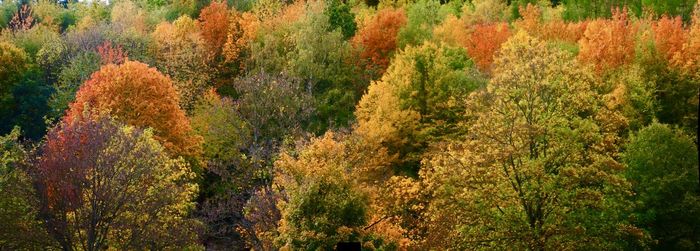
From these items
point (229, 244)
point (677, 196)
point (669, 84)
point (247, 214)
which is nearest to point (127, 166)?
point (247, 214)

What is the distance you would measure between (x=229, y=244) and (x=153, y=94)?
12.3 meters

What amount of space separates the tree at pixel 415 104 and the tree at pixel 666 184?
1031cm

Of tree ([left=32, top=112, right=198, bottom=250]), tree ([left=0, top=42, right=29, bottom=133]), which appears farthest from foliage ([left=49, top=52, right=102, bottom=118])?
tree ([left=32, top=112, right=198, bottom=250])

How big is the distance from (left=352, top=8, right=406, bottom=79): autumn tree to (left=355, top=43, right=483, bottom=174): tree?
14.0 metres

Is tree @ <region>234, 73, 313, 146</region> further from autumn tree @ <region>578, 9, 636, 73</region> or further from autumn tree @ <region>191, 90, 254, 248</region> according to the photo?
autumn tree @ <region>578, 9, 636, 73</region>

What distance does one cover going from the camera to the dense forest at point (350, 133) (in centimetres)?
3447

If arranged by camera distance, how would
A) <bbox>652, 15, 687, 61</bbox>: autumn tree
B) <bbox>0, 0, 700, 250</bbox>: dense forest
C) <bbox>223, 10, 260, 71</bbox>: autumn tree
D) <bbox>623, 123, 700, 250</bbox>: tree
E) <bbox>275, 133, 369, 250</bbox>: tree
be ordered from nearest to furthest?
<bbox>275, 133, 369, 250</bbox>: tree, <bbox>0, 0, 700, 250</bbox>: dense forest, <bbox>623, 123, 700, 250</bbox>: tree, <bbox>652, 15, 687, 61</bbox>: autumn tree, <bbox>223, 10, 260, 71</bbox>: autumn tree

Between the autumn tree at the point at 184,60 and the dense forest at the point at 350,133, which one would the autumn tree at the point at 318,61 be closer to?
the dense forest at the point at 350,133

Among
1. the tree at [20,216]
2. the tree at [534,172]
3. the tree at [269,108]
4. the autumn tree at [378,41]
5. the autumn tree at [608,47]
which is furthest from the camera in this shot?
the autumn tree at [378,41]

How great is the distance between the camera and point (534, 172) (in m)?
34.1

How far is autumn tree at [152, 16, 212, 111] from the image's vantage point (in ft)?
226

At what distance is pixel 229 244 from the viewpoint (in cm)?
5853

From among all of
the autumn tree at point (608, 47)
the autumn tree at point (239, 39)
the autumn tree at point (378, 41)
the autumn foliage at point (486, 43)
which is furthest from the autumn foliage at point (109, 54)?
the autumn tree at point (608, 47)

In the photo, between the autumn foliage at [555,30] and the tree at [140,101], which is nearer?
the tree at [140,101]
